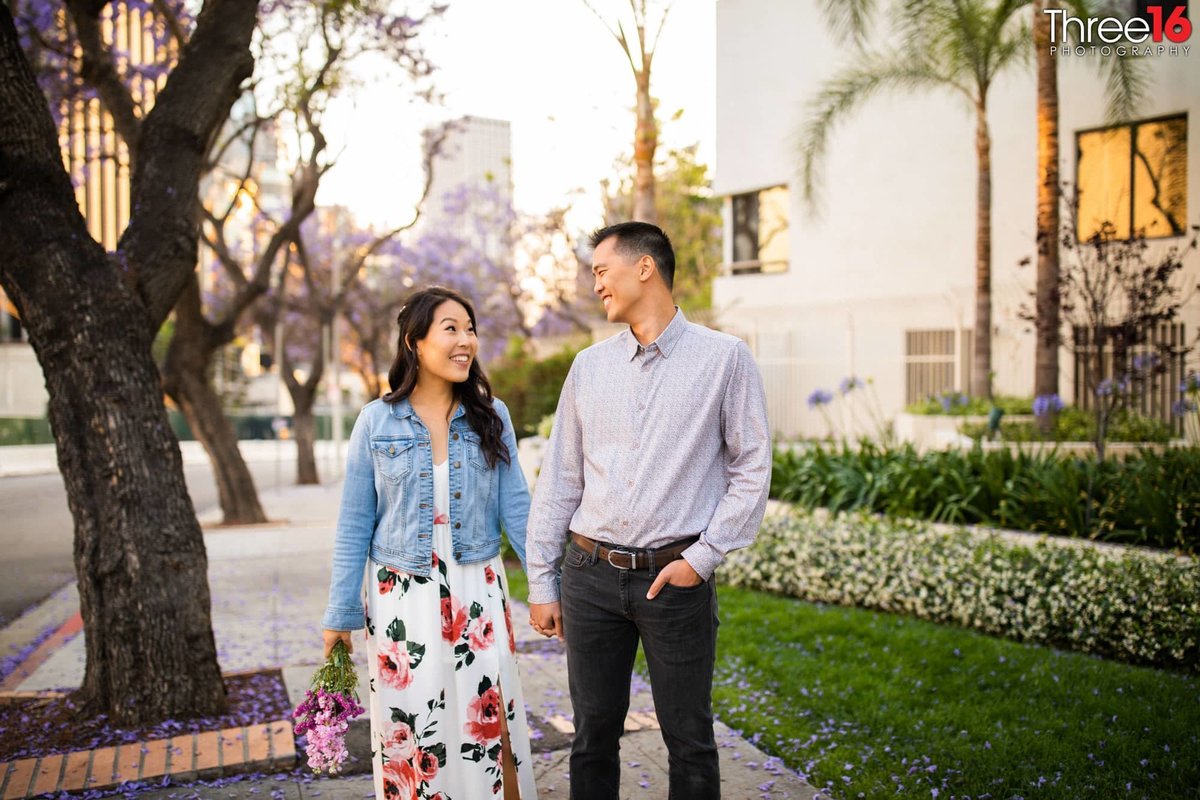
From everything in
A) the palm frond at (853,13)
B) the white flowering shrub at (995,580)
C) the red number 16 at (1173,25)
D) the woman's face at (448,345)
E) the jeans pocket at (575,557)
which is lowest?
the white flowering shrub at (995,580)

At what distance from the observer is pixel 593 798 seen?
301 centimetres

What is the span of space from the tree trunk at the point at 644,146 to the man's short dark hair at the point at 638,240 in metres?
6.76

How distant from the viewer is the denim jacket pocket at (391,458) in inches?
127

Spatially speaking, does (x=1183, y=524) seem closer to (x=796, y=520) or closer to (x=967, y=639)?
Result: (x=967, y=639)

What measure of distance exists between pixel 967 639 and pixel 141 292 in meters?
5.14

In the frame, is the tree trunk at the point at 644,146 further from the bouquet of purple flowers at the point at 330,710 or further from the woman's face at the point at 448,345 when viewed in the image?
the bouquet of purple flowers at the point at 330,710

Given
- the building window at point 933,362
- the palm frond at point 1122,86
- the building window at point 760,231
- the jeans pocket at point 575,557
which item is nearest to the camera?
the jeans pocket at point 575,557

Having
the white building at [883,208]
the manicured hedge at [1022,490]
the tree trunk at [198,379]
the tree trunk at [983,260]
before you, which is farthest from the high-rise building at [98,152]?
the tree trunk at [983,260]

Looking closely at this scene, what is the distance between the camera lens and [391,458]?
10.6 feet

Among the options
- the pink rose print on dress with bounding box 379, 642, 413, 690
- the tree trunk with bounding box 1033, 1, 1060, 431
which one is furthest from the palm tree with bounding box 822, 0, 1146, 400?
the pink rose print on dress with bounding box 379, 642, 413, 690

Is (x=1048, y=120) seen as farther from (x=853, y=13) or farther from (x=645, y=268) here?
(x=645, y=268)

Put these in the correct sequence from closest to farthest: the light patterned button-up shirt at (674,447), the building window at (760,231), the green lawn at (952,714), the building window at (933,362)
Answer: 1. the light patterned button-up shirt at (674,447)
2. the green lawn at (952,714)
3. the building window at (933,362)
4. the building window at (760,231)

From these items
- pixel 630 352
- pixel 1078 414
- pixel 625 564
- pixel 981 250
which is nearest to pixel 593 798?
pixel 625 564
